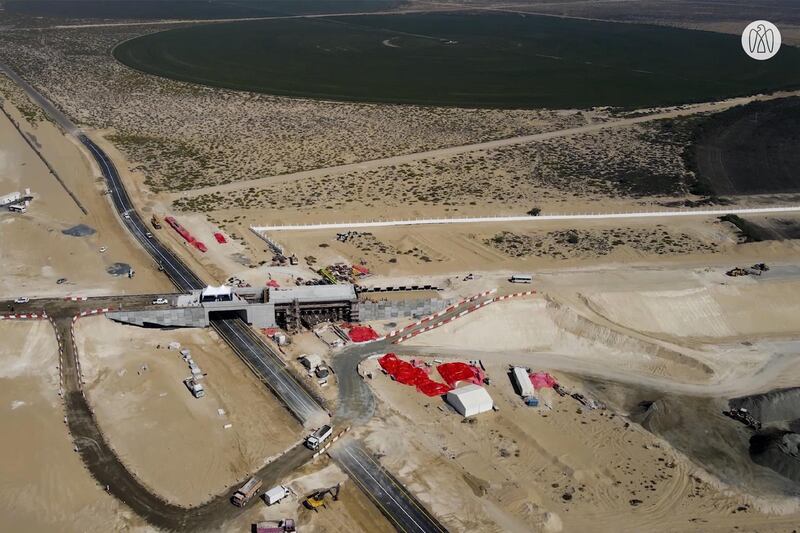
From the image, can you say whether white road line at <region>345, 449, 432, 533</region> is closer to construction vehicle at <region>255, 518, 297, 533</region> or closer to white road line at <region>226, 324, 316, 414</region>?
white road line at <region>226, 324, 316, 414</region>

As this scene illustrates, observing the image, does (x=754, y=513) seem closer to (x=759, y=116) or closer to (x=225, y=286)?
(x=225, y=286)

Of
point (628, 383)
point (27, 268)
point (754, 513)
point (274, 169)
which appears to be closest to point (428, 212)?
point (274, 169)

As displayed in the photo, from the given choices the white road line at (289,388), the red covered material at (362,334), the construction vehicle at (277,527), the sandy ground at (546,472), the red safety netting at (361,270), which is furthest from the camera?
the red safety netting at (361,270)

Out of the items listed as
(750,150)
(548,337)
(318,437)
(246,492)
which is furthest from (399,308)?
(750,150)

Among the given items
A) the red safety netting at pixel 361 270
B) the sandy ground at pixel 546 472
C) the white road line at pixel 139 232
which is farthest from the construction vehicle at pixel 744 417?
the white road line at pixel 139 232

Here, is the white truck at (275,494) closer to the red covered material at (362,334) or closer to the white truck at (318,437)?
the white truck at (318,437)
